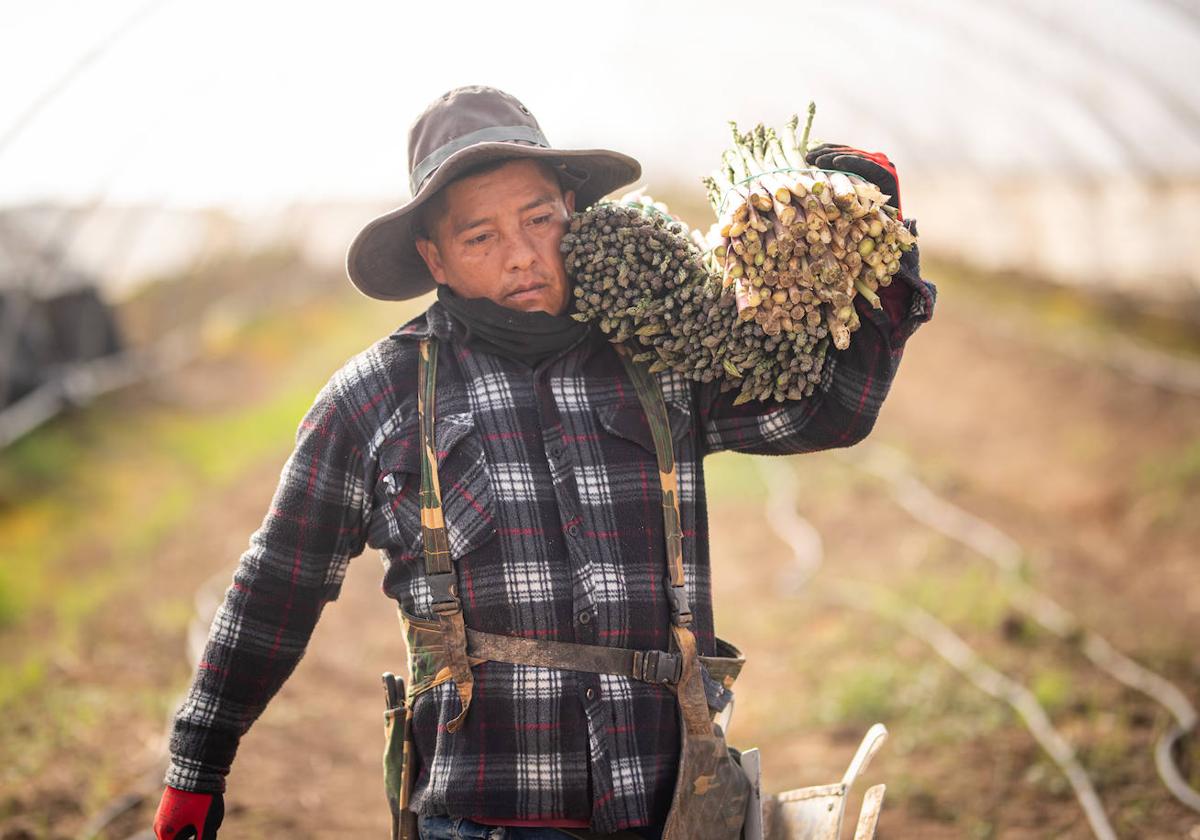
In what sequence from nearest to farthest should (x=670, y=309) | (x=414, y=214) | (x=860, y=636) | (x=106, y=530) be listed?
(x=670, y=309) → (x=414, y=214) → (x=860, y=636) → (x=106, y=530)

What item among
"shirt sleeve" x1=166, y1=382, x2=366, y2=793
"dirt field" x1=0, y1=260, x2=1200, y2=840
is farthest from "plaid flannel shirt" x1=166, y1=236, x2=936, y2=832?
"dirt field" x1=0, y1=260, x2=1200, y2=840

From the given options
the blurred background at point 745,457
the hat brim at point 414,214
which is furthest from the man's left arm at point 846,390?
the blurred background at point 745,457

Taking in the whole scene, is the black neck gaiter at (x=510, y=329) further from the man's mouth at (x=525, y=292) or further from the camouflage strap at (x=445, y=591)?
the camouflage strap at (x=445, y=591)

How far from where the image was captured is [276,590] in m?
2.04

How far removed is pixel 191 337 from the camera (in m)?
11.2

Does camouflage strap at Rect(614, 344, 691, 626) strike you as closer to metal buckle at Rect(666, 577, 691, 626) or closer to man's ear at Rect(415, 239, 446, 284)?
metal buckle at Rect(666, 577, 691, 626)

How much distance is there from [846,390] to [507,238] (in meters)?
0.65

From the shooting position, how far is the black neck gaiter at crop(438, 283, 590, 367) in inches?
80.5

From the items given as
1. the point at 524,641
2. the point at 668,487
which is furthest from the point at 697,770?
the point at 668,487

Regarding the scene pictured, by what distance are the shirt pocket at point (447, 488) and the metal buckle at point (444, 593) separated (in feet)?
0.16

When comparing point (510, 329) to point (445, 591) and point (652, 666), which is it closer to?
point (445, 591)

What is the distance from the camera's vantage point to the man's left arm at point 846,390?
1962mm

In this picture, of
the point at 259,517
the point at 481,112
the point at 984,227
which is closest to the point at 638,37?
the point at 984,227

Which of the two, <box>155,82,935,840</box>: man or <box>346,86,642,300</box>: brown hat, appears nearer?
<box>155,82,935,840</box>: man
